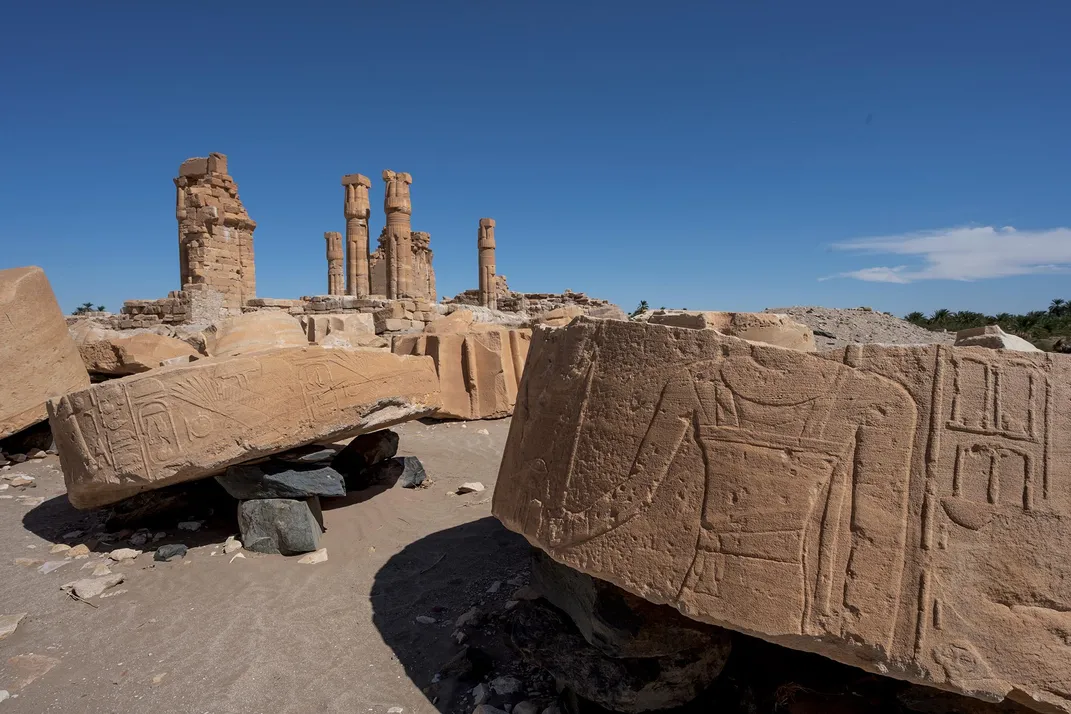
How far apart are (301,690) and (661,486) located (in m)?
1.75

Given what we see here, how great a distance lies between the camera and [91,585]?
3113 millimetres

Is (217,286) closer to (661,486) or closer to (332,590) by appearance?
(332,590)

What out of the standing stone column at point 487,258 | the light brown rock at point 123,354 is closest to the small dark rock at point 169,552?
the light brown rock at point 123,354

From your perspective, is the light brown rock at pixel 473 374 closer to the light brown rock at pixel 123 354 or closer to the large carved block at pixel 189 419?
the light brown rock at pixel 123 354

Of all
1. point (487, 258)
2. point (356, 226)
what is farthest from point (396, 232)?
point (487, 258)

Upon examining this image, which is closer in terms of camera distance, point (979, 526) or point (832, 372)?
point (979, 526)

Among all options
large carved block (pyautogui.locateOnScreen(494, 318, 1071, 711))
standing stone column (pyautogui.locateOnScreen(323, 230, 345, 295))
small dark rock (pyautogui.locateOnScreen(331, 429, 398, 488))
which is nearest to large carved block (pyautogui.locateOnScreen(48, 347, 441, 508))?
small dark rock (pyautogui.locateOnScreen(331, 429, 398, 488))

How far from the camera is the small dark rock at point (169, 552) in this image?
344cm

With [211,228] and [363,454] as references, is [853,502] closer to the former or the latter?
[363,454]

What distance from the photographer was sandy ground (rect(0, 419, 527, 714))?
2377 millimetres

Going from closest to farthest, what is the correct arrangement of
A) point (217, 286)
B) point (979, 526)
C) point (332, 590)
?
point (979, 526), point (332, 590), point (217, 286)

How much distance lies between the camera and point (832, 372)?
1835 mm

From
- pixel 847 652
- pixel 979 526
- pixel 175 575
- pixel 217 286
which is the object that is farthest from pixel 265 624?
pixel 217 286

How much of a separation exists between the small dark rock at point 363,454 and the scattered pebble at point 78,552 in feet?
5.12
